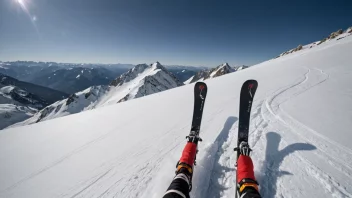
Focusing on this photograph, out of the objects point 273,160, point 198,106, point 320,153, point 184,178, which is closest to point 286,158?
point 273,160

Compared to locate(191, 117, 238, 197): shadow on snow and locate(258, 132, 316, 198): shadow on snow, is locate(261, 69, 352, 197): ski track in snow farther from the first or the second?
locate(191, 117, 238, 197): shadow on snow

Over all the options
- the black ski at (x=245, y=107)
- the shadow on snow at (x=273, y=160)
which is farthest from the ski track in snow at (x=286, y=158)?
the black ski at (x=245, y=107)

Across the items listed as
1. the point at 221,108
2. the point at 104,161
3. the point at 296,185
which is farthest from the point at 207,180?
the point at 221,108

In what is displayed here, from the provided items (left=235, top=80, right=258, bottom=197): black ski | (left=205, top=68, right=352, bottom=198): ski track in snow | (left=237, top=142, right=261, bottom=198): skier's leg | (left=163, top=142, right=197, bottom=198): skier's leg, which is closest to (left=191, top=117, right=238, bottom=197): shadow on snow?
(left=205, top=68, right=352, bottom=198): ski track in snow

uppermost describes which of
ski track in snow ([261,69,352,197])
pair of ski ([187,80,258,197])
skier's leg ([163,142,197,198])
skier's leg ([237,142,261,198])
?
pair of ski ([187,80,258,197])

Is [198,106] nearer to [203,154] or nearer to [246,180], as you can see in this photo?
[203,154]
